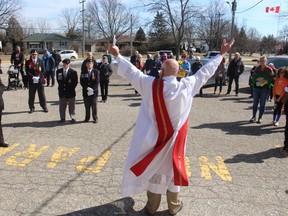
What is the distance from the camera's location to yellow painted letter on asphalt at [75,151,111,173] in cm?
521

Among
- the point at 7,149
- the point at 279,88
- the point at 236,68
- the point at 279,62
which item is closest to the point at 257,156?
the point at 279,88

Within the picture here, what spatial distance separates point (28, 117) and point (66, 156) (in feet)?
12.3

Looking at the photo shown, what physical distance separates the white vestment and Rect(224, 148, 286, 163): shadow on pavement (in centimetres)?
251

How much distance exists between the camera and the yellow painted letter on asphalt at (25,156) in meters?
5.41

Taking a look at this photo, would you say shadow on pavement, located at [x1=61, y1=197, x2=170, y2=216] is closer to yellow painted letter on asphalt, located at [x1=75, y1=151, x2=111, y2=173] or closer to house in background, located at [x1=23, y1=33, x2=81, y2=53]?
yellow painted letter on asphalt, located at [x1=75, y1=151, x2=111, y2=173]

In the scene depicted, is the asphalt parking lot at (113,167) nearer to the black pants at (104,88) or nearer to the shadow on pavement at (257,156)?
the shadow on pavement at (257,156)

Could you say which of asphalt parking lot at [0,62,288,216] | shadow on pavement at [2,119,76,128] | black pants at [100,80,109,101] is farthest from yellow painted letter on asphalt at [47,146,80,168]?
black pants at [100,80,109,101]

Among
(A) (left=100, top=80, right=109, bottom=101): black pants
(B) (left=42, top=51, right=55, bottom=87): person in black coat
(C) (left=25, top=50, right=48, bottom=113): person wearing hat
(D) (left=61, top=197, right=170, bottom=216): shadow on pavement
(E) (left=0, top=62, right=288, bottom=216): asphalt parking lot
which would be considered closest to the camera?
(D) (left=61, top=197, right=170, bottom=216): shadow on pavement

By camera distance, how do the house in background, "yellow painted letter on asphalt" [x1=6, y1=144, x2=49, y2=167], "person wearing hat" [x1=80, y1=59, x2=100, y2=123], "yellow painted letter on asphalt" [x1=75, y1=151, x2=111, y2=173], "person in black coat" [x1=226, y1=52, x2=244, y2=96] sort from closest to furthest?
1. "yellow painted letter on asphalt" [x1=75, y1=151, x2=111, y2=173]
2. "yellow painted letter on asphalt" [x1=6, y1=144, x2=49, y2=167]
3. "person wearing hat" [x1=80, y1=59, x2=100, y2=123]
4. "person in black coat" [x1=226, y1=52, x2=244, y2=96]
5. the house in background

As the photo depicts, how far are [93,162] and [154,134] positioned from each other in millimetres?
2313

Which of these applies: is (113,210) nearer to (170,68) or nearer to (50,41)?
(170,68)

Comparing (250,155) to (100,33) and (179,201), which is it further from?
(100,33)

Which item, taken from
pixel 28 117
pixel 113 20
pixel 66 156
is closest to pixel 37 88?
pixel 28 117

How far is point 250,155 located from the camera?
243 inches
